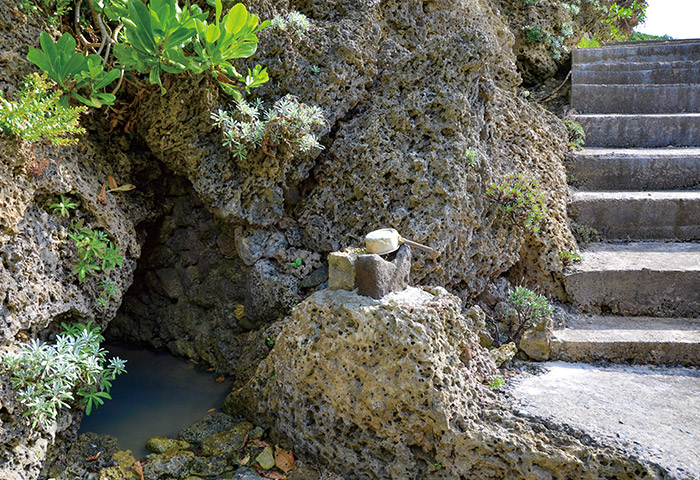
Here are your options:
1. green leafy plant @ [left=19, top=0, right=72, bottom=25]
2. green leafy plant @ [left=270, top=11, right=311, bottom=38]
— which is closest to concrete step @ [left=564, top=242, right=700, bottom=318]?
green leafy plant @ [left=270, top=11, right=311, bottom=38]

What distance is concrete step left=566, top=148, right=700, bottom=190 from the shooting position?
470 centimetres

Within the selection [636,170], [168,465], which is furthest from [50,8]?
[636,170]

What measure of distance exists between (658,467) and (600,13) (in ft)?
21.2

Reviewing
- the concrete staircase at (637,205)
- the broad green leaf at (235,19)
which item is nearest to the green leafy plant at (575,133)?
the concrete staircase at (637,205)

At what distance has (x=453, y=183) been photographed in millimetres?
3518

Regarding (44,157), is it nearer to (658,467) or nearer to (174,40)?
(174,40)

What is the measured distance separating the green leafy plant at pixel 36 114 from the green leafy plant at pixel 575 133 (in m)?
4.51

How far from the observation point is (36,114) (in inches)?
106

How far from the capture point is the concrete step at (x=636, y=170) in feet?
15.4

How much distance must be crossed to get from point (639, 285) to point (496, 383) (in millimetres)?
1731

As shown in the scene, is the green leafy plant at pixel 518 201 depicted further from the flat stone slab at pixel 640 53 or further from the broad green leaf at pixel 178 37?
the flat stone slab at pixel 640 53

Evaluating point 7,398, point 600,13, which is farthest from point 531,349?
point 600,13

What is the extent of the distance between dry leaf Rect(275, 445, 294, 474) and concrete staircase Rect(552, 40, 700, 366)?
2.03 metres

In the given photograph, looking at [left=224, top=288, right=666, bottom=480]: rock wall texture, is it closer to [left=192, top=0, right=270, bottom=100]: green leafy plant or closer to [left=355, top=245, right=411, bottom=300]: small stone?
[left=355, top=245, right=411, bottom=300]: small stone
